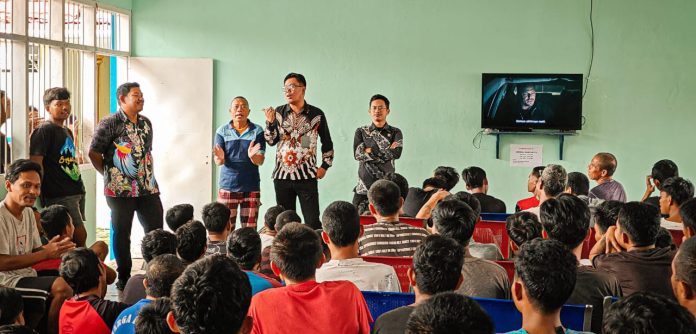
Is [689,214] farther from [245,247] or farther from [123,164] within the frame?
[123,164]

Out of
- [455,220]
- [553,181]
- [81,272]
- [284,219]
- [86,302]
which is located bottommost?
[86,302]

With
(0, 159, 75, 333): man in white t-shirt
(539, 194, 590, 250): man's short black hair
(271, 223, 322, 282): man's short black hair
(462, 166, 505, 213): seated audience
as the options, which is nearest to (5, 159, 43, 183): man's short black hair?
(0, 159, 75, 333): man in white t-shirt

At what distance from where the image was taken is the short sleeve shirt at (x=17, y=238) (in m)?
4.00

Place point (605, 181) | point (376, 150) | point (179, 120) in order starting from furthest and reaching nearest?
point (179, 120), point (376, 150), point (605, 181)

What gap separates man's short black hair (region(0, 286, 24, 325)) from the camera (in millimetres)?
2801

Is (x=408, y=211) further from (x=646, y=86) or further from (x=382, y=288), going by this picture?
(x=646, y=86)

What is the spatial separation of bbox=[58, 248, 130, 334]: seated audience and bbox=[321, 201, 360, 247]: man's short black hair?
915 mm

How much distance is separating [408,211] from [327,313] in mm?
3133

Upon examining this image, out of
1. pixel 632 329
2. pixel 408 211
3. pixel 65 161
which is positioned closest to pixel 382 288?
pixel 632 329

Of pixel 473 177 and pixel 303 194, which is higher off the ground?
pixel 473 177

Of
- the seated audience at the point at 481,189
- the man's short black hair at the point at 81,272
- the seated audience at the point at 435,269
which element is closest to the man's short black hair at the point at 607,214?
the seated audience at the point at 481,189

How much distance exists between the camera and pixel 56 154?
17.7ft

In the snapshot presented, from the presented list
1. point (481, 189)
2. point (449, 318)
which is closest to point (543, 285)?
point (449, 318)

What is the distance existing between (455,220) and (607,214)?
114cm
